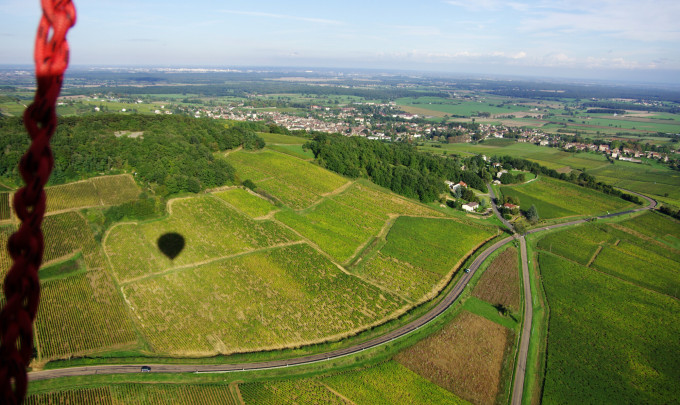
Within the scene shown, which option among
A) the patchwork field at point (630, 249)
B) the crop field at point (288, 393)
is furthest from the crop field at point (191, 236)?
the patchwork field at point (630, 249)

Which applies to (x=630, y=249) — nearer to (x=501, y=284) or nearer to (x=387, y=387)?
(x=501, y=284)

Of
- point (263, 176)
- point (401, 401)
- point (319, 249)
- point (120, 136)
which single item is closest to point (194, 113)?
point (120, 136)

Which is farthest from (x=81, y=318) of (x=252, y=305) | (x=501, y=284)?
(x=501, y=284)

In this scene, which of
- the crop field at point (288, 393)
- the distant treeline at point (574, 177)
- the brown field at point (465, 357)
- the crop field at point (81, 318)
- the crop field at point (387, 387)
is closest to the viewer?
the crop field at point (288, 393)

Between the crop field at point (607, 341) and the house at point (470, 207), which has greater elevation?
the house at point (470, 207)

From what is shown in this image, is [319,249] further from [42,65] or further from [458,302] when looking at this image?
[42,65]

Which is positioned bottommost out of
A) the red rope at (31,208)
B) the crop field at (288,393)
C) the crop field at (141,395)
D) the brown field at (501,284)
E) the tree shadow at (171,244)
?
the crop field at (141,395)

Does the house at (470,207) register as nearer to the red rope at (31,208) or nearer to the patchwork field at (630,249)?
the patchwork field at (630,249)
